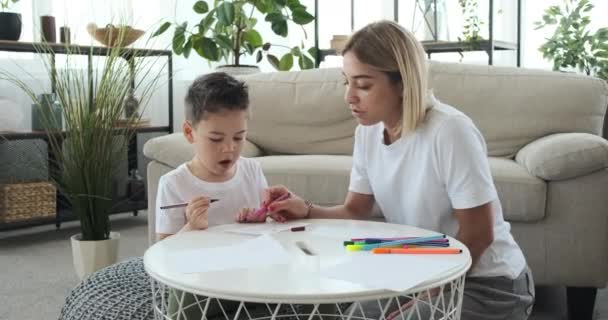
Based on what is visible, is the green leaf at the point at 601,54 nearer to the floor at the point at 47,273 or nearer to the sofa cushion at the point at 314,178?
the floor at the point at 47,273

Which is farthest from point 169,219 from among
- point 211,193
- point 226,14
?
point 226,14

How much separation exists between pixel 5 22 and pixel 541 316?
116 inches

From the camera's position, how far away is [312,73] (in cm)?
312

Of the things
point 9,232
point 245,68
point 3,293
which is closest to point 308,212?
point 3,293

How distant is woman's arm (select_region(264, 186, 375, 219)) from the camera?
151 centimetres

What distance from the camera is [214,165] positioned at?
1.59m

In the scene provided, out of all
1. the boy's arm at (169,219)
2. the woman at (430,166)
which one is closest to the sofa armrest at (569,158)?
the woman at (430,166)

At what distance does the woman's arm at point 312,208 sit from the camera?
151cm

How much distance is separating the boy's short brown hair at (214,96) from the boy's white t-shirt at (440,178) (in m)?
0.31

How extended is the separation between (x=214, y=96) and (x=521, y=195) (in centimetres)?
A: 113

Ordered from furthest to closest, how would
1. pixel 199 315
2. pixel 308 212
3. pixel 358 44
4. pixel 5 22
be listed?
pixel 5 22, pixel 308 212, pixel 358 44, pixel 199 315

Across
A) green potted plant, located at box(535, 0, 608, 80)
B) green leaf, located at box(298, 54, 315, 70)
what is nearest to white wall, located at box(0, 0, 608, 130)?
green potted plant, located at box(535, 0, 608, 80)

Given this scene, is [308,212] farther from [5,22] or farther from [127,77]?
[5,22]

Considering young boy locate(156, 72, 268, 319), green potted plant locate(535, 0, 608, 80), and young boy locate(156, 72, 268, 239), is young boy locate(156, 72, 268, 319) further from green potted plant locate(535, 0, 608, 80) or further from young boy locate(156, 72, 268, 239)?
green potted plant locate(535, 0, 608, 80)
